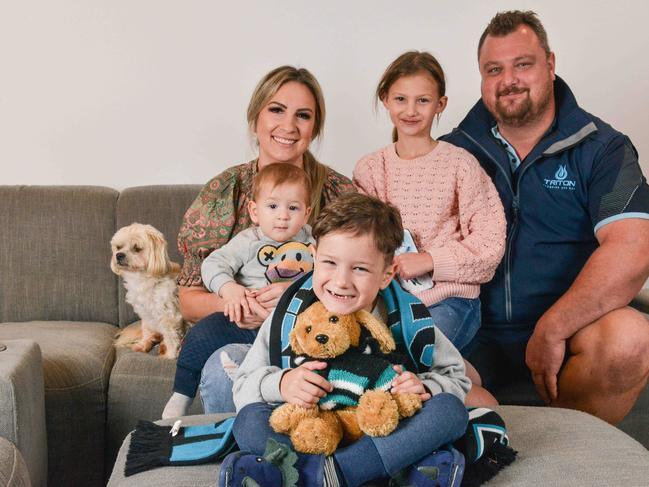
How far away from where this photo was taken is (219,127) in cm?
323

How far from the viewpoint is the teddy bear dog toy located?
4.72 ft

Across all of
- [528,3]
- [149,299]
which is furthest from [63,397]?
[528,3]

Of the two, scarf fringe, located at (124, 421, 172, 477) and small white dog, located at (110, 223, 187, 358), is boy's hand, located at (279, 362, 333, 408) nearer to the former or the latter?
scarf fringe, located at (124, 421, 172, 477)

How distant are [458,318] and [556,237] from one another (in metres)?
0.49

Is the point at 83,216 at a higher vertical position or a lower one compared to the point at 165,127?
lower

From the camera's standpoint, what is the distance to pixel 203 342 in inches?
82.3

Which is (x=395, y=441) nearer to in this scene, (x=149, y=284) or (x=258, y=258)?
(x=258, y=258)

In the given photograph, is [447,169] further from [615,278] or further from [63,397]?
[63,397]

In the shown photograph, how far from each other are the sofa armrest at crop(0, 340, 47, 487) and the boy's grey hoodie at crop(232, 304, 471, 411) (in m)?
0.61

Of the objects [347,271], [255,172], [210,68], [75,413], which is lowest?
[75,413]

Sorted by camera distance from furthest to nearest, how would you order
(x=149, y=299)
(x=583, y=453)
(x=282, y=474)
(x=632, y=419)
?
(x=149, y=299), (x=632, y=419), (x=583, y=453), (x=282, y=474)

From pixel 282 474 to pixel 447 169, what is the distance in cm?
117

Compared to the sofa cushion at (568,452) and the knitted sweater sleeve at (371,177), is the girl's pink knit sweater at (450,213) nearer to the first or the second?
the knitted sweater sleeve at (371,177)

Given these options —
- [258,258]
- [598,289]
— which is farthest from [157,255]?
[598,289]
